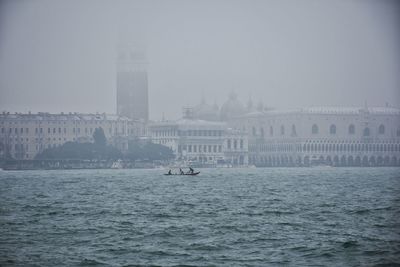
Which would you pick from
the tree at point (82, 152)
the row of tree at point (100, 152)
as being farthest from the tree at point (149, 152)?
the tree at point (82, 152)

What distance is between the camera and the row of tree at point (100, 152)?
167750mm

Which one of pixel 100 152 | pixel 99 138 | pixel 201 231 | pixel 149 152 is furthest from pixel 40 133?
pixel 201 231

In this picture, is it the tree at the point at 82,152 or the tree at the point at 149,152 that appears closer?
the tree at the point at 82,152

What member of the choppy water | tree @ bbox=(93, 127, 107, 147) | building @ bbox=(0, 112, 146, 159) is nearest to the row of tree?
tree @ bbox=(93, 127, 107, 147)

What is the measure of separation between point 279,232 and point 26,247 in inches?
411

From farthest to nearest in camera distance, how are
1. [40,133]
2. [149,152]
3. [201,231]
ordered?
[40,133] → [149,152] → [201,231]

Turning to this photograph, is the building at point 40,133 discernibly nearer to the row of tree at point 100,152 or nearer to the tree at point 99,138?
the tree at point 99,138

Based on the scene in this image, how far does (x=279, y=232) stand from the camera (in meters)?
43.6

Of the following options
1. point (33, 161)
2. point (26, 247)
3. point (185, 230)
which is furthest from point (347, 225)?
point (33, 161)

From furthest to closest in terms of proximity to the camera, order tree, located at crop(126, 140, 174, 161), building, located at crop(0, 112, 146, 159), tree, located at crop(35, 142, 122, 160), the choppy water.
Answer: building, located at crop(0, 112, 146, 159)
tree, located at crop(126, 140, 174, 161)
tree, located at crop(35, 142, 122, 160)
the choppy water

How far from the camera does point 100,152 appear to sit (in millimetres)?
170000

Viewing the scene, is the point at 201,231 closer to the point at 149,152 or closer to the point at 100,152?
the point at 100,152

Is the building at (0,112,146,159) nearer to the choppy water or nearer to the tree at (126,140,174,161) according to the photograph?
the tree at (126,140,174,161)

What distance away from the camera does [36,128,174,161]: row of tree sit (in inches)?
6604
